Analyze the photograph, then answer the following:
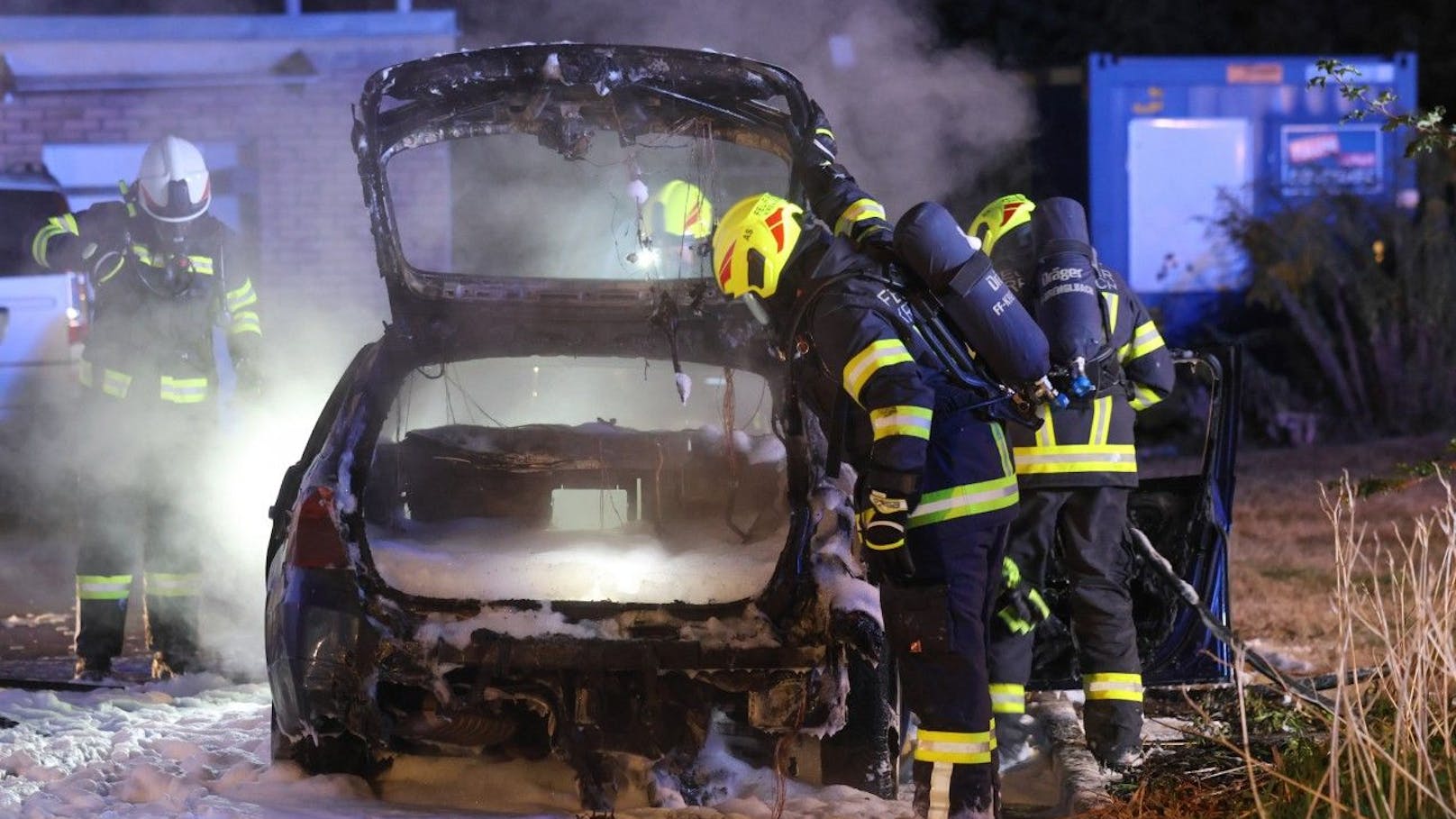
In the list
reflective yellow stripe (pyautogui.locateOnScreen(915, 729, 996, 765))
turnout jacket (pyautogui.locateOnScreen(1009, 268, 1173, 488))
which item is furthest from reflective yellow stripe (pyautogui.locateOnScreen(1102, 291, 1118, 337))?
reflective yellow stripe (pyautogui.locateOnScreen(915, 729, 996, 765))

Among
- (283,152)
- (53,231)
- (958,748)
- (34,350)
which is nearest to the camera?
(958,748)

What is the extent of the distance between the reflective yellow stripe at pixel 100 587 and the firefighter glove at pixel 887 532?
3677mm

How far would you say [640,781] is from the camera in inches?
188

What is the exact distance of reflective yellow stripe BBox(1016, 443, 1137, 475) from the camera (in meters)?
5.03

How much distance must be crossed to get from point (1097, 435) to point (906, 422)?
1.19 m

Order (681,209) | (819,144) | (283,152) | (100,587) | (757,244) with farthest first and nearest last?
1. (283,152)
2. (100,587)
3. (681,209)
4. (819,144)
5. (757,244)

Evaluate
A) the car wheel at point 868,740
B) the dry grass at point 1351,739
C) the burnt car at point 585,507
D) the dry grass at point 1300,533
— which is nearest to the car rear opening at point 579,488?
the burnt car at point 585,507

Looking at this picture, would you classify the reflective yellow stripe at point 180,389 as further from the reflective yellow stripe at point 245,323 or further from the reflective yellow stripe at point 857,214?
the reflective yellow stripe at point 857,214

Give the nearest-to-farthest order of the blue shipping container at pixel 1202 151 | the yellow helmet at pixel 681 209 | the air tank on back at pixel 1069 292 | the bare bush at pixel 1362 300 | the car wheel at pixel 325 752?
the car wheel at pixel 325 752, the air tank on back at pixel 1069 292, the yellow helmet at pixel 681 209, the bare bush at pixel 1362 300, the blue shipping container at pixel 1202 151

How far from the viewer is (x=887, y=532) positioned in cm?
418

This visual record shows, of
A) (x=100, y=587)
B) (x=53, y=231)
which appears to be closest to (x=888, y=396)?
(x=100, y=587)

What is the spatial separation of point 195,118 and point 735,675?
9.48 m

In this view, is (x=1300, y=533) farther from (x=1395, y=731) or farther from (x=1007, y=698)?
(x=1395, y=731)

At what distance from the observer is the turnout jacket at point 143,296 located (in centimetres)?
666
